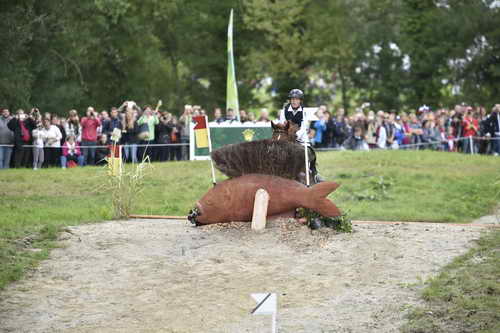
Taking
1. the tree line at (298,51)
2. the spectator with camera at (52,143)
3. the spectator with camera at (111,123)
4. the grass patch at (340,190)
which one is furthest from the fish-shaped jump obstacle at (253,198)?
the tree line at (298,51)

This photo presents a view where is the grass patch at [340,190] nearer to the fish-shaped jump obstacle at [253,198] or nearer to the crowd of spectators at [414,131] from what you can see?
the crowd of spectators at [414,131]

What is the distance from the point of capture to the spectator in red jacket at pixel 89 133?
91.4 feet

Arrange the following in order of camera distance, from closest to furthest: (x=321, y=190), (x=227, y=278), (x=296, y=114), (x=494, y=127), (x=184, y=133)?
1. (x=227, y=278)
2. (x=321, y=190)
3. (x=296, y=114)
4. (x=184, y=133)
5. (x=494, y=127)

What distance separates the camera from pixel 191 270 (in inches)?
531

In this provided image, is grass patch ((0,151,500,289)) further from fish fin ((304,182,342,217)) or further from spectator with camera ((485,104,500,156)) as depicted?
fish fin ((304,182,342,217))

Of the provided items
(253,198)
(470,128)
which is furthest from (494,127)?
(253,198)

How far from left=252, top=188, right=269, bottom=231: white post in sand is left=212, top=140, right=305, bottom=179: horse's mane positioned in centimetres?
55

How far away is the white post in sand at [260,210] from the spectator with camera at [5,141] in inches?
504

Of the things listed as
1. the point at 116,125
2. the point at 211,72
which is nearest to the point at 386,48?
the point at 211,72

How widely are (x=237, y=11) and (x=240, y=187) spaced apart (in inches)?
1461

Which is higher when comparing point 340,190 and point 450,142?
point 450,142

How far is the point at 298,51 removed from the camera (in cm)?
5144

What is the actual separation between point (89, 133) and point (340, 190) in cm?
781

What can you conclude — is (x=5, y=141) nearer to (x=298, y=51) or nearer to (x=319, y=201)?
(x=319, y=201)
